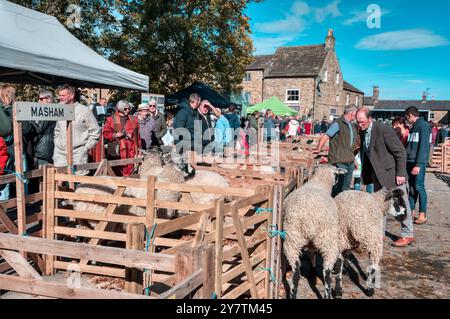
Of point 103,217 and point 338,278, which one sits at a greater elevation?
point 103,217

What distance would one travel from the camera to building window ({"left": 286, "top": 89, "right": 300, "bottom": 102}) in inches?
1512

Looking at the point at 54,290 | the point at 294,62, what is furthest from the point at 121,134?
the point at 294,62

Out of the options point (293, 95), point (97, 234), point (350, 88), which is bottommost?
point (97, 234)

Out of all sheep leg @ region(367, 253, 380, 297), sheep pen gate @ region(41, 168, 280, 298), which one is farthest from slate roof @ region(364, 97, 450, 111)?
sheep pen gate @ region(41, 168, 280, 298)

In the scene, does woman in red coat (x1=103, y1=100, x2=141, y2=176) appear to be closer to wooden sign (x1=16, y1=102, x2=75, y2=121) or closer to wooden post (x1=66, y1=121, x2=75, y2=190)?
wooden post (x1=66, y1=121, x2=75, y2=190)

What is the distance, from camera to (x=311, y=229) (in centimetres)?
405

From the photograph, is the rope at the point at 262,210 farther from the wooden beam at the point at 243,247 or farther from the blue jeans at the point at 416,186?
A: the blue jeans at the point at 416,186

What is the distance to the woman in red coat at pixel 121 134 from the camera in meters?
6.43

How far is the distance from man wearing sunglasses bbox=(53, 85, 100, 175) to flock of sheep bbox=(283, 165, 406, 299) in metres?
3.02

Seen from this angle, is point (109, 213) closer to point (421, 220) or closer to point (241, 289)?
→ point (241, 289)

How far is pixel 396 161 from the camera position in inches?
219

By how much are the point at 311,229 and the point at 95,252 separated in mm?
2578

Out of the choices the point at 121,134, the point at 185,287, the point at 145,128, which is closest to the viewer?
the point at 185,287

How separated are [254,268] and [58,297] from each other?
7.45 ft
